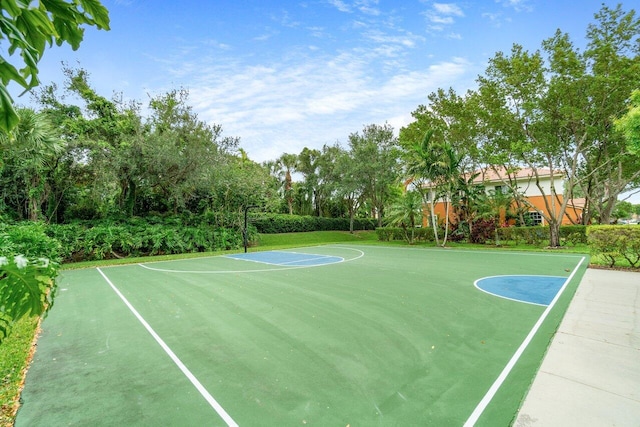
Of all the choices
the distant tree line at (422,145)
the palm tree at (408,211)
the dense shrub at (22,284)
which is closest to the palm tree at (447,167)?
the distant tree line at (422,145)

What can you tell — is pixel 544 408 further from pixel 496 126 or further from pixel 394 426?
pixel 496 126

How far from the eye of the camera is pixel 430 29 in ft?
30.8

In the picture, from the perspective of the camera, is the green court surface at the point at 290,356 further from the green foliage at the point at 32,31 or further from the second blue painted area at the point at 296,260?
the second blue painted area at the point at 296,260

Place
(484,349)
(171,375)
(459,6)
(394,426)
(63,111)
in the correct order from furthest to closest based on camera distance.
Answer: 1. (63,111)
2. (459,6)
3. (484,349)
4. (171,375)
5. (394,426)

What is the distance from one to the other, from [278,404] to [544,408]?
7.64 feet

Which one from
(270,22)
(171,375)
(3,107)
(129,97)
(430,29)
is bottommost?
(171,375)

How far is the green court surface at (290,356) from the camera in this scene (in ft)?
9.23

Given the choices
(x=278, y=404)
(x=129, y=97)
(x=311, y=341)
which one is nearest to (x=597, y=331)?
(x=311, y=341)

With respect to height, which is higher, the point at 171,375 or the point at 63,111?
the point at 63,111

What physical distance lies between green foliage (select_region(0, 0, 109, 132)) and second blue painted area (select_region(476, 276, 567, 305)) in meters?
7.45

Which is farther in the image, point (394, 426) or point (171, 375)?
point (171, 375)

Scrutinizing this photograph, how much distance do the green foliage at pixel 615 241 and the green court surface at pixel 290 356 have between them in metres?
3.32

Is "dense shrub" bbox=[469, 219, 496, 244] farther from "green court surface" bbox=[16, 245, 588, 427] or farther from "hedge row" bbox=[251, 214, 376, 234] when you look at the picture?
"hedge row" bbox=[251, 214, 376, 234]

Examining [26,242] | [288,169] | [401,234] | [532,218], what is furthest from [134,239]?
[532,218]
